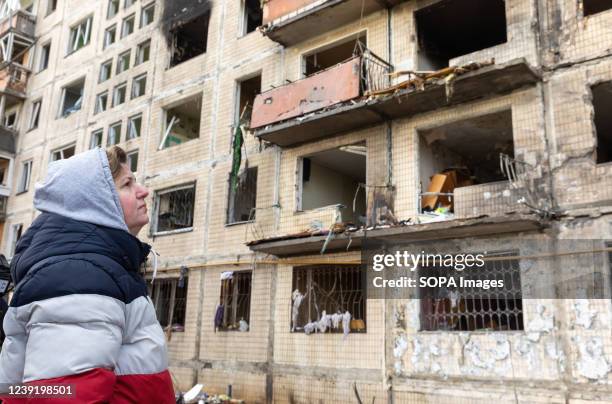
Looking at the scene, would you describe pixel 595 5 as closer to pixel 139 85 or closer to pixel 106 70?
pixel 139 85

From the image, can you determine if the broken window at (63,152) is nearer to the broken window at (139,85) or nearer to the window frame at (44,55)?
the broken window at (139,85)

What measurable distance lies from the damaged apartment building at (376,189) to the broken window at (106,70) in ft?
7.49

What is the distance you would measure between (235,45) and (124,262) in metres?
14.9

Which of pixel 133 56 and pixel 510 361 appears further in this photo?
pixel 133 56

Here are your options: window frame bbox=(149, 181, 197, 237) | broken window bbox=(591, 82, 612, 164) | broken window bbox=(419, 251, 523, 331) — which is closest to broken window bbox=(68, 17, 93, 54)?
window frame bbox=(149, 181, 197, 237)

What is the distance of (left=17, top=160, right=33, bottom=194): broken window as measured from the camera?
72.5 ft

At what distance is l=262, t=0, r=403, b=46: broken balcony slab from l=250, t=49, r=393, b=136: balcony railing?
1.18 m

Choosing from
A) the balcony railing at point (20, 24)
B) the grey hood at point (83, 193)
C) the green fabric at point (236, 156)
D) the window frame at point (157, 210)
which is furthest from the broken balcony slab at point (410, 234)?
the balcony railing at point (20, 24)

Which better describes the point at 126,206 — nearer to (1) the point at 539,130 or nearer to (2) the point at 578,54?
(1) the point at 539,130

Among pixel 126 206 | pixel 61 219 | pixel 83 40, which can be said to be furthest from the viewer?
pixel 83 40

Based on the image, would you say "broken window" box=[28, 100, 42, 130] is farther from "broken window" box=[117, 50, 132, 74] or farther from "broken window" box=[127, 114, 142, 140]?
"broken window" box=[127, 114, 142, 140]

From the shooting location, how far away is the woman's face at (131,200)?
1813 millimetres

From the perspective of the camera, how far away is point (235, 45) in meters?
15.7

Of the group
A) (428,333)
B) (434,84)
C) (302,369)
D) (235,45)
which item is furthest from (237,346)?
(235,45)
